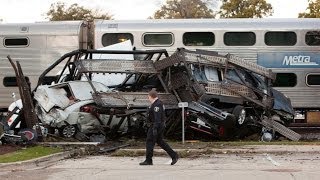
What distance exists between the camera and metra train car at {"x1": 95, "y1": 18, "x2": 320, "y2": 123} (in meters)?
23.1

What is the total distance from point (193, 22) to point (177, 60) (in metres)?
5.56

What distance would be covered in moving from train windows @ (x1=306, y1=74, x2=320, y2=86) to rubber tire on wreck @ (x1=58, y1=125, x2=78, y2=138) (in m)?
9.46

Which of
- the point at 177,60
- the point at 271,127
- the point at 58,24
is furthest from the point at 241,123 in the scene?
the point at 58,24

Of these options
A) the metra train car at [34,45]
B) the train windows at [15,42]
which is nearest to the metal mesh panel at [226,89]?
the metra train car at [34,45]

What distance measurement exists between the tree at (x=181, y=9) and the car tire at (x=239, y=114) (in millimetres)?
49786

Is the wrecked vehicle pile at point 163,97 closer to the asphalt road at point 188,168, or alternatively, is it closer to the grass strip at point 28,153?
the grass strip at point 28,153

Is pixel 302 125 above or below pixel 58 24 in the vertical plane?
below

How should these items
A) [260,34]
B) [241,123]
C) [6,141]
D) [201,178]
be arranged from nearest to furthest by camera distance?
1. [201,178]
2. [6,141]
3. [241,123]
4. [260,34]

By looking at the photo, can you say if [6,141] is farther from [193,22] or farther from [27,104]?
[193,22]

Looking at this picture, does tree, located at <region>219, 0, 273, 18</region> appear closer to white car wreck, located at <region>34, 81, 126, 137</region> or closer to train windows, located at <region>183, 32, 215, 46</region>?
train windows, located at <region>183, 32, 215, 46</region>

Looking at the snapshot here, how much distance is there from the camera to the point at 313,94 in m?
23.2

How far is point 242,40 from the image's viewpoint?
76.2 feet

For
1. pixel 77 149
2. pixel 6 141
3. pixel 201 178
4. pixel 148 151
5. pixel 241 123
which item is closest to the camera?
pixel 201 178

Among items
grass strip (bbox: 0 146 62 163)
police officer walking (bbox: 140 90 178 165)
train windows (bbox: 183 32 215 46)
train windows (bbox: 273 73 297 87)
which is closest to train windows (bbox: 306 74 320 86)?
train windows (bbox: 273 73 297 87)
